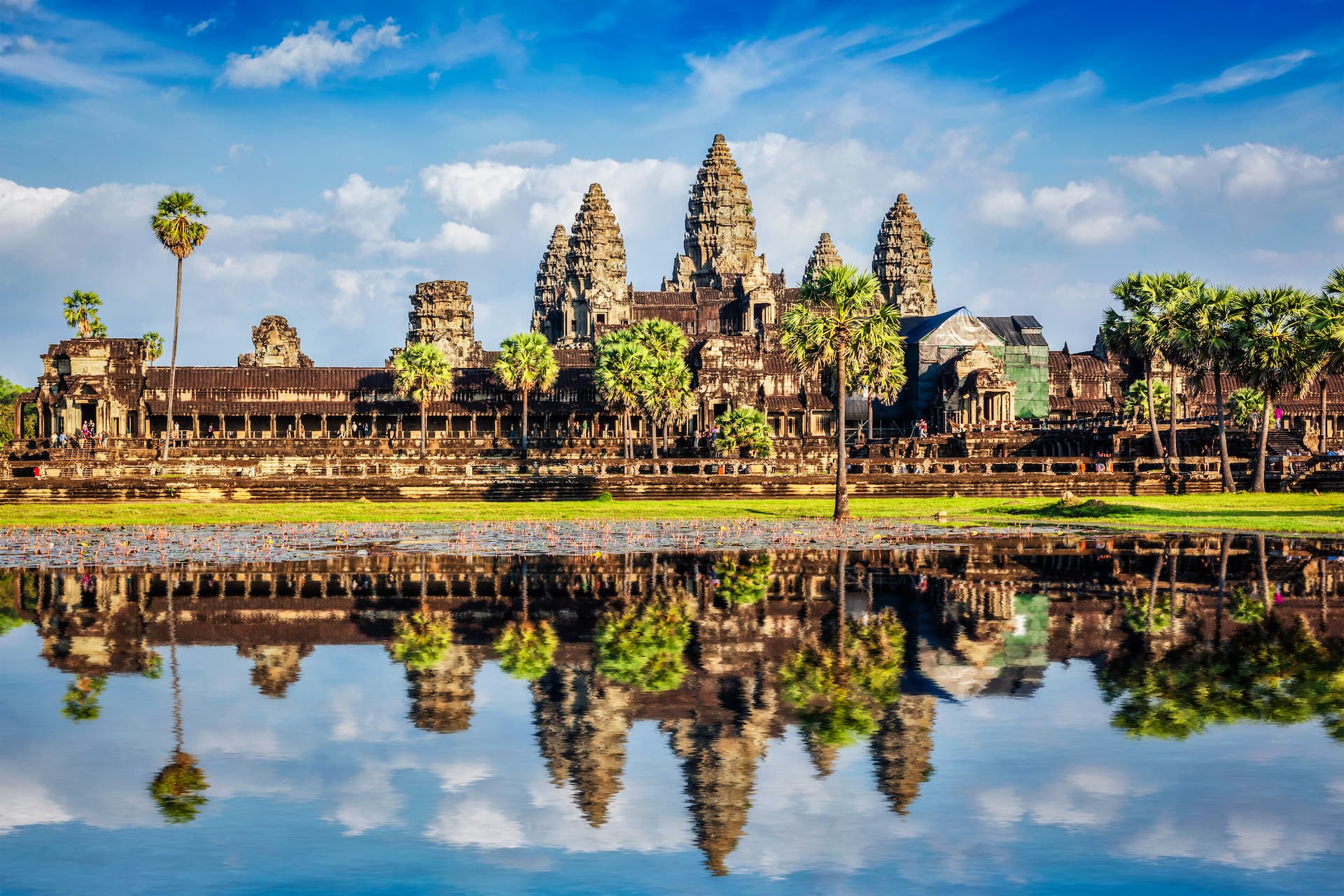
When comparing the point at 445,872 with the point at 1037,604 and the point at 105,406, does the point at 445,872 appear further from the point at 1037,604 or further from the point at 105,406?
the point at 105,406

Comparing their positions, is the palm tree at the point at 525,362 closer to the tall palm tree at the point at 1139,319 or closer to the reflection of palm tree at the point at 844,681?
the tall palm tree at the point at 1139,319

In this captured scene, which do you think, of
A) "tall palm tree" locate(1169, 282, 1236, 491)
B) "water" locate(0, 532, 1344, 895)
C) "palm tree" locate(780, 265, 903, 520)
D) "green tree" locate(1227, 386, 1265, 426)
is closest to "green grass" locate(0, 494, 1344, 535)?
"palm tree" locate(780, 265, 903, 520)

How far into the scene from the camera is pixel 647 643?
15.7 m

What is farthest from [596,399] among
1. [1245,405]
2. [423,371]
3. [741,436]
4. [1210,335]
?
[1210,335]

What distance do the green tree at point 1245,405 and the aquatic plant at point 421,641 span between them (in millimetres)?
83036

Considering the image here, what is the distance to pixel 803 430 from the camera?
4215 inches

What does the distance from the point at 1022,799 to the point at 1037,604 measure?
417 inches

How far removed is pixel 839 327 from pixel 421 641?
33.7 metres

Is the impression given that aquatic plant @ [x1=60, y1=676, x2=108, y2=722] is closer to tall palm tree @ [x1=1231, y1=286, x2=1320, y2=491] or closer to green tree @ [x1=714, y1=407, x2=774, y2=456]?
tall palm tree @ [x1=1231, y1=286, x2=1320, y2=491]

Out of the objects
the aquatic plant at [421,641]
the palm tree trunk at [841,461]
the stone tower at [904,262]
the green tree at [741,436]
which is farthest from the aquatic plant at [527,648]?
the stone tower at [904,262]

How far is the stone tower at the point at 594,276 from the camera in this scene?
14812 cm

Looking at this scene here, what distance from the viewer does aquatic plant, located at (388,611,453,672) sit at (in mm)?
14773

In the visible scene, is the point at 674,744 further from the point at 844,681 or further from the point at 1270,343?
the point at 1270,343

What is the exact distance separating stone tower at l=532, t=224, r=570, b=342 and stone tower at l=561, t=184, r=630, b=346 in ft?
35.3
